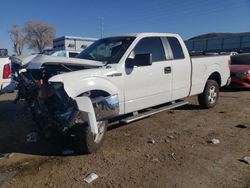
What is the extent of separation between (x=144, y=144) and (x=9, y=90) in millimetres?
3509

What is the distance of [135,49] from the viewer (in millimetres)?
5723

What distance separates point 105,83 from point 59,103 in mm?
826

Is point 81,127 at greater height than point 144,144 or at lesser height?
greater

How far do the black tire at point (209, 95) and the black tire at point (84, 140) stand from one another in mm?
3875

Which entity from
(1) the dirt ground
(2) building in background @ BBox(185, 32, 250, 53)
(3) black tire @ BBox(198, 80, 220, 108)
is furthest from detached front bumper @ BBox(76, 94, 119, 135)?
(2) building in background @ BBox(185, 32, 250, 53)

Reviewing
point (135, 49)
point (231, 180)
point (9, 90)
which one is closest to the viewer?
point (231, 180)

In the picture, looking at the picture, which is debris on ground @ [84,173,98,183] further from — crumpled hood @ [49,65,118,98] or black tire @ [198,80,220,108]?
black tire @ [198,80,220,108]

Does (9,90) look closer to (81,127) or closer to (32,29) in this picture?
(81,127)

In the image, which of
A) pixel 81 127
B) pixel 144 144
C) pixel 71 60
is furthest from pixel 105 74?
pixel 144 144

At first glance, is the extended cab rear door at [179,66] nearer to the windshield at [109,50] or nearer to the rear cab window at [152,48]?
the rear cab window at [152,48]

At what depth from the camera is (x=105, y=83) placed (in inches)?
195

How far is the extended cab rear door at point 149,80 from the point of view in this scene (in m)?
5.48

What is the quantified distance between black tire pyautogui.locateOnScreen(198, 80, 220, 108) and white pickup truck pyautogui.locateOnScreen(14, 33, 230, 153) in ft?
Result: 2.11

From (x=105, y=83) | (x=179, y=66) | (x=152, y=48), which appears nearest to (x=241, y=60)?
(x=179, y=66)
